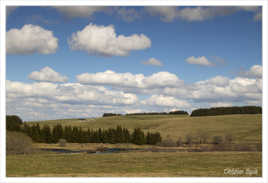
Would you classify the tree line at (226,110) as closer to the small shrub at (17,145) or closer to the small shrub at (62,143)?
the small shrub at (62,143)

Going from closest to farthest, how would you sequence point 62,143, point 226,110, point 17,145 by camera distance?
point 17,145
point 62,143
point 226,110

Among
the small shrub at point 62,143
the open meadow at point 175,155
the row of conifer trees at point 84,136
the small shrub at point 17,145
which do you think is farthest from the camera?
the row of conifer trees at point 84,136

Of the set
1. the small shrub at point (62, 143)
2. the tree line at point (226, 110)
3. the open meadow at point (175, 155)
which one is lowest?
the small shrub at point (62, 143)

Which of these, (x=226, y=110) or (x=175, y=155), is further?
(x=226, y=110)

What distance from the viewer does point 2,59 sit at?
1891cm
